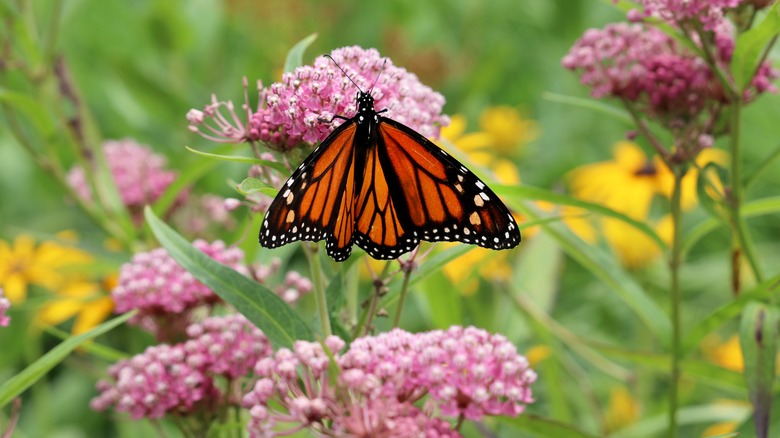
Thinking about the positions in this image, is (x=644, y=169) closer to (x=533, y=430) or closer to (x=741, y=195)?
(x=741, y=195)

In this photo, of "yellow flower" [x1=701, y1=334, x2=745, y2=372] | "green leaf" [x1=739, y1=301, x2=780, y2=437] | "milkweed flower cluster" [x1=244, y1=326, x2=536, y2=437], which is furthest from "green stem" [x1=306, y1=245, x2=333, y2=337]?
"yellow flower" [x1=701, y1=334, x2=745, y2=372]

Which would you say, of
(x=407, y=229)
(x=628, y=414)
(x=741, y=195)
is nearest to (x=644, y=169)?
(x=628, y=414)

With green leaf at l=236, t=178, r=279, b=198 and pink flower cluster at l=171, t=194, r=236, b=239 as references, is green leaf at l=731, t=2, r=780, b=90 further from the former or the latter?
pink flower cluster at l=171, t=194, r=236, b=239

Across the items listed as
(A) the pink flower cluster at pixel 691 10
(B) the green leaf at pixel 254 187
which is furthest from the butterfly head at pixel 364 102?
(A) the pink flower cluster at pixel 691 10

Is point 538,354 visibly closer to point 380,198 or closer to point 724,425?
point 724,425

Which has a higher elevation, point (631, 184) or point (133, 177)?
point (631, 184)

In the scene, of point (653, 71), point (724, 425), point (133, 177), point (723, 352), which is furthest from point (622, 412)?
point (133, 177)
